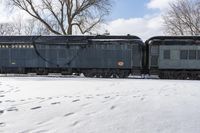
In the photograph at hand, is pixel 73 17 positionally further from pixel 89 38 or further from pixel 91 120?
pixel 91 120

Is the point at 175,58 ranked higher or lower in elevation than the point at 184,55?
lower

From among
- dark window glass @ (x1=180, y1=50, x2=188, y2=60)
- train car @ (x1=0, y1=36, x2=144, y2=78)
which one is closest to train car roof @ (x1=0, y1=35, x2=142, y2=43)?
train car @ (x1=0, y1=36, x2=144, y2=78)

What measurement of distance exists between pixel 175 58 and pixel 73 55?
8226 millimetres

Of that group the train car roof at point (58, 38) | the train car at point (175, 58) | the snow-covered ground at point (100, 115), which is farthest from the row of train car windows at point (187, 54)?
the snow-covered ground at point (100, 115)

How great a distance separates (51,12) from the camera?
4784cm

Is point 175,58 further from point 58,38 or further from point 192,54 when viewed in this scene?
point 58,38

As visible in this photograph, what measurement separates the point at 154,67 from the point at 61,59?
7.64m

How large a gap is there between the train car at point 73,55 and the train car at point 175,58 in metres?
1.18

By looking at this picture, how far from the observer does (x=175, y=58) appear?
2836 cm

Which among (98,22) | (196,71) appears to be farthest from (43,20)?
(196,71)

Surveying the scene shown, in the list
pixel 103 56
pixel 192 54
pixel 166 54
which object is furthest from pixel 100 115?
pixel 192 54

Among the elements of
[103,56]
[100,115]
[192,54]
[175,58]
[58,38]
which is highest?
[58,38]

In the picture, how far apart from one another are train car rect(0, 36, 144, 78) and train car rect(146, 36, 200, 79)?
1.18 metres

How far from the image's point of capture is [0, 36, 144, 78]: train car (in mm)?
28875
